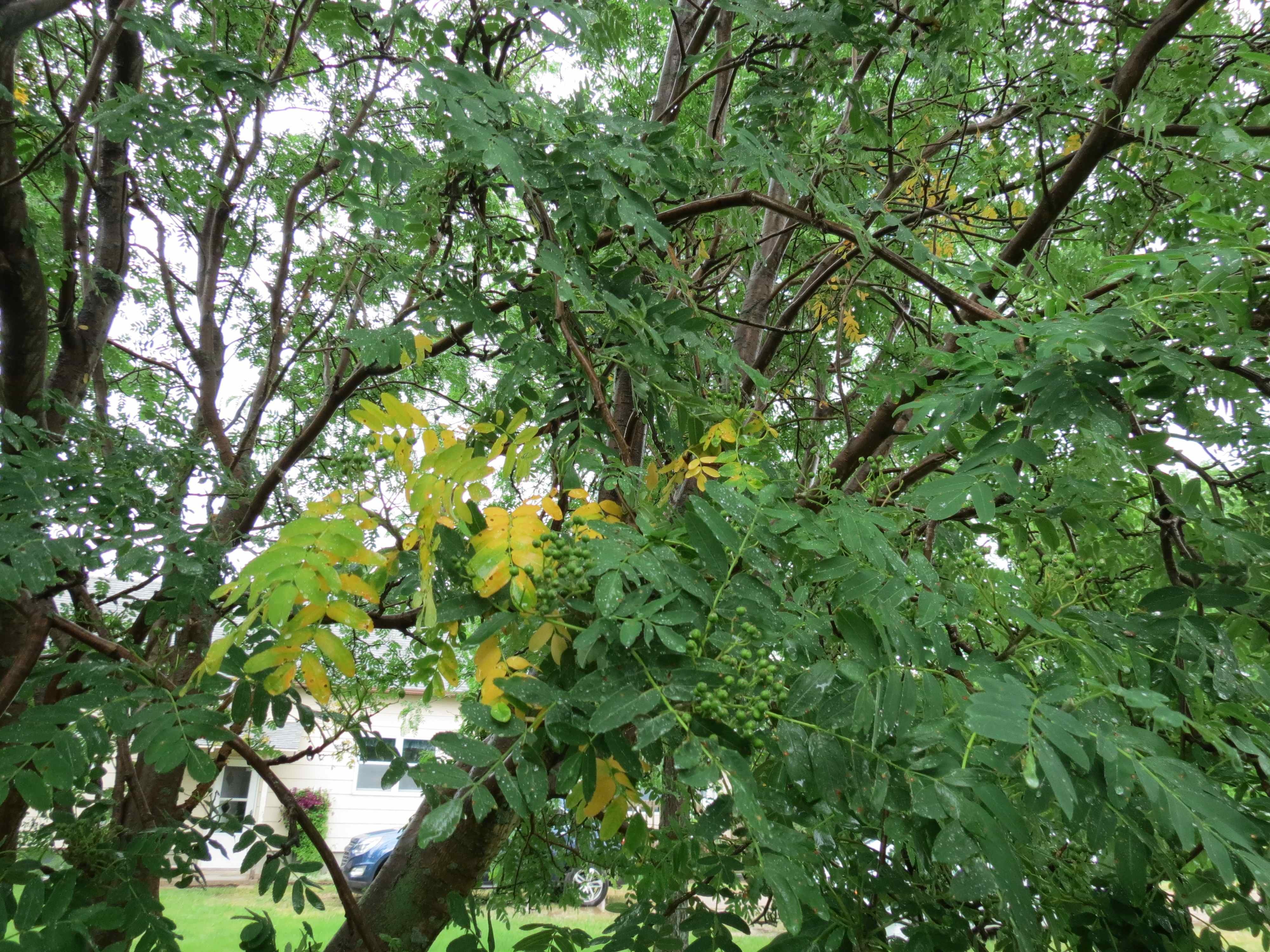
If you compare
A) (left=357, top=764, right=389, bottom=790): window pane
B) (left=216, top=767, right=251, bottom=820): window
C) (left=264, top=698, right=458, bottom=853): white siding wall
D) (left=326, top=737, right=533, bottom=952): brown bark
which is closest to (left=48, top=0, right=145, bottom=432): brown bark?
(left=326, top=737, right=533, bottom=952): brown bark

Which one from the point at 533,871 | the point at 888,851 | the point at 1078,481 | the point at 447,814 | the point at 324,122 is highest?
the point at 324,122

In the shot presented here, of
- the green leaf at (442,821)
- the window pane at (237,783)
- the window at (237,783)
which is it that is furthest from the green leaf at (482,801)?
the window pane at (237,783)

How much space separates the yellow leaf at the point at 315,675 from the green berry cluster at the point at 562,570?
30cm

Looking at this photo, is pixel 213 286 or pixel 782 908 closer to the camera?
pixel 782 908

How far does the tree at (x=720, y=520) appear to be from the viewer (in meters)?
0.85

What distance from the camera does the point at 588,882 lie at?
2.56 meters

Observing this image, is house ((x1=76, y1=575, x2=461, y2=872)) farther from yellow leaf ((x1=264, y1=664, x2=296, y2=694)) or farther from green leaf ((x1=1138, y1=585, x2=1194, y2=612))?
green leaf ((x1=1138, y1=585, x2=1194, y2=612))

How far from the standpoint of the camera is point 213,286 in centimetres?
260

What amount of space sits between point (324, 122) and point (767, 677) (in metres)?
3.05

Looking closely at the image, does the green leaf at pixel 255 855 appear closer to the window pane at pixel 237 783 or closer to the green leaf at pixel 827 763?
the green leaf at pixel 827 763

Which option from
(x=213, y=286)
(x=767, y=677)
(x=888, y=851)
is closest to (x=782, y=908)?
(x=767, y=677)

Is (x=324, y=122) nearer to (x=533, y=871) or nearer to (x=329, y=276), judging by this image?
(x=329, y=276)

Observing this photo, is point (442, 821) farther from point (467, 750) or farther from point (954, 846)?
point (954, 846)

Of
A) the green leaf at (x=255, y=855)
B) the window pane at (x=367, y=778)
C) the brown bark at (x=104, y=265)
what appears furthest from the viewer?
the window pane at (x=367, y=778)
